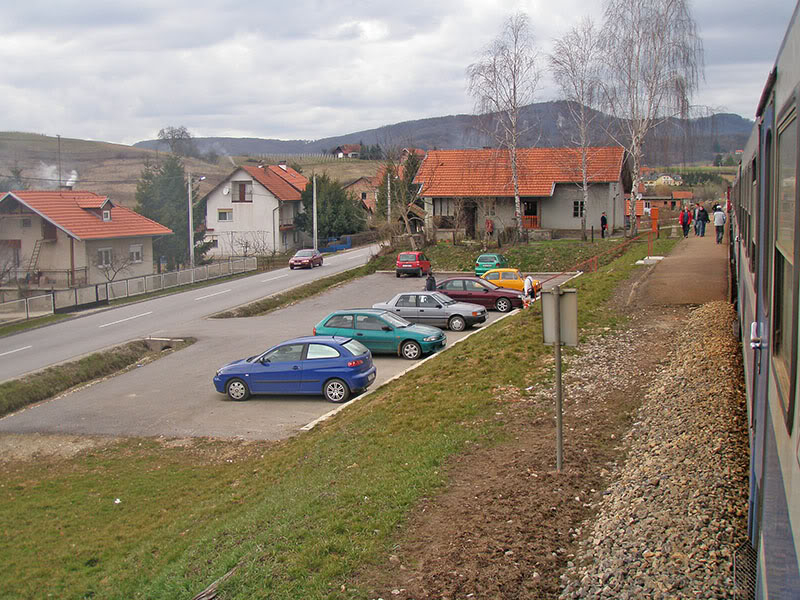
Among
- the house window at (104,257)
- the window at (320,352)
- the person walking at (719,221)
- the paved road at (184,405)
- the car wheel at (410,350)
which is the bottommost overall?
the paved road at (184,405)

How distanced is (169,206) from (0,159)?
82128 millimetres

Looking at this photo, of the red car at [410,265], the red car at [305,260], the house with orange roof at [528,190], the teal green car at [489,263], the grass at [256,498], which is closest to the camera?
the grass at [256,498]

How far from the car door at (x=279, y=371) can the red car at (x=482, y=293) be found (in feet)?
39.2

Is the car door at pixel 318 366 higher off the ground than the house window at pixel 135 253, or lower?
lower

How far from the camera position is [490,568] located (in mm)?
6590

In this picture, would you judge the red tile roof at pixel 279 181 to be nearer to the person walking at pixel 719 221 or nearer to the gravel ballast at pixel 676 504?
the person walking at pixel 719 221

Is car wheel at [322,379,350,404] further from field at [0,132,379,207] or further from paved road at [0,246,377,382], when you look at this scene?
field at [0,132,379,207]

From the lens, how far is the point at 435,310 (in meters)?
26.2

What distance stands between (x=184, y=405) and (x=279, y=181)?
6351 cm

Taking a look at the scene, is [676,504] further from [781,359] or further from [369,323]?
[369,323]

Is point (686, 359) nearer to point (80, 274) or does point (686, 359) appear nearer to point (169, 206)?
point (80, 274)

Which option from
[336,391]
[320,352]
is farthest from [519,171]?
[336,391]

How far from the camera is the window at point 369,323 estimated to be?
22.6m

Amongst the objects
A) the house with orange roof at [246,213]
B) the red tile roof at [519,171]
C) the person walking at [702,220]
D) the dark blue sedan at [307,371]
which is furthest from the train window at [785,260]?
the house with orange roof at [246,213]
